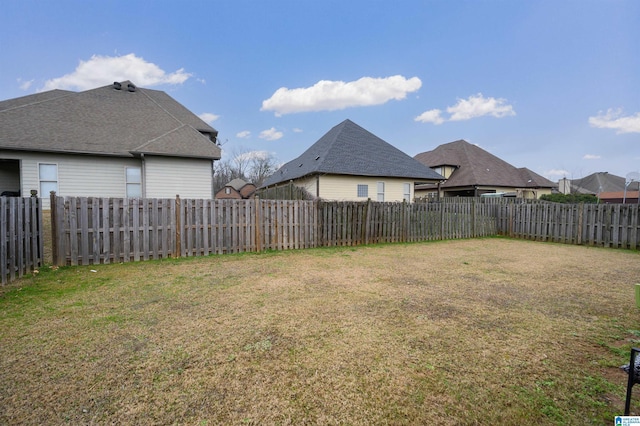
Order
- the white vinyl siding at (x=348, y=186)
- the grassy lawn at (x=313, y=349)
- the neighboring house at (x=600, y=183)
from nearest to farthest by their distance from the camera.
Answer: the grassy lawn at (x=313, y=349), the white vinyl siding at (x=348, y=186), the neighboring house at (x=600, y=183)

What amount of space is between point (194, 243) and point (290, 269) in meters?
3.41

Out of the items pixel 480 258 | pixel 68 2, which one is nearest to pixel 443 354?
pixel 480 258

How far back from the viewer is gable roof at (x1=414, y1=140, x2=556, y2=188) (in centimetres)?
2678

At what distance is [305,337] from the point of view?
3328mm

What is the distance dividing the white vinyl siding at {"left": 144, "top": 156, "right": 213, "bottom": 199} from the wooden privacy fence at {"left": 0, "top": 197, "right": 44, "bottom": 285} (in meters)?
6.97

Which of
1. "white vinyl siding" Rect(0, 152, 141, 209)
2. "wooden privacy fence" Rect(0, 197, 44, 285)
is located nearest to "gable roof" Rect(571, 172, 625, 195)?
"white vinyl siding" Rect(0, 152, 141, 209)

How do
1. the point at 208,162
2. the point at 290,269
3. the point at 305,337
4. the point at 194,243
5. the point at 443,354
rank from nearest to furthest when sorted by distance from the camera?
the point at 443,354, the point at 305,337, the point at 290,269, the point at 194,243, the point at 208,162

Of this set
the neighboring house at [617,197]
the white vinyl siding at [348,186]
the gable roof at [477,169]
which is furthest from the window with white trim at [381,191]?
the neighboring house at [617,197]

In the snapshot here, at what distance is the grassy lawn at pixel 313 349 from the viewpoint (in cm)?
216

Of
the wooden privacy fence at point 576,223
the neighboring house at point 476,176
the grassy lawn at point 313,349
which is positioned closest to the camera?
the grassy lawn at point 313,349

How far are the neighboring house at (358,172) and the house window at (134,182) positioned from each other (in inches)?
375

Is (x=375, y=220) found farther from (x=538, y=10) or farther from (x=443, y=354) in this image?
(x=538, y=10)

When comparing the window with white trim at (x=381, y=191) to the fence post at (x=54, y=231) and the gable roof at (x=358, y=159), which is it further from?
the fence post at (x=54, y=231)

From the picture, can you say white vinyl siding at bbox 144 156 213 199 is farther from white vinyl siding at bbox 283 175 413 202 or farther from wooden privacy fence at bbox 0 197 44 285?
white vinyl siding at bbox 283 175 413 202
